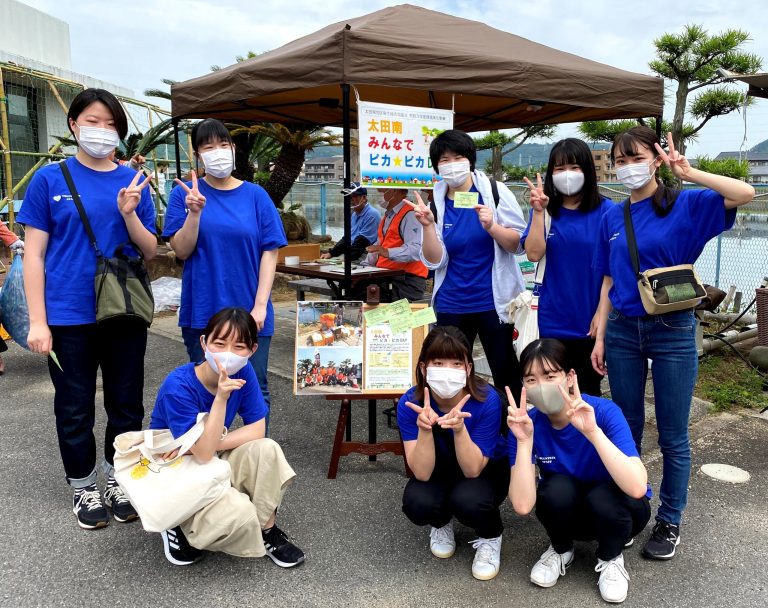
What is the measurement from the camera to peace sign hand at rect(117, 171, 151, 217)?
2.62m

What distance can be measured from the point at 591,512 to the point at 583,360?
810mm

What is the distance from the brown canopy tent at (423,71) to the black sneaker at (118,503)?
167 centimetres

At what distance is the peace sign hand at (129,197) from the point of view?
2615 mm

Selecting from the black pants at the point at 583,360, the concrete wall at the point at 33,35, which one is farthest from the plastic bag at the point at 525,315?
the concrete wall at the point at 33,35

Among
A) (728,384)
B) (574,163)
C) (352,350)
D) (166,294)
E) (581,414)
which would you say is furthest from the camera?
(166,294)

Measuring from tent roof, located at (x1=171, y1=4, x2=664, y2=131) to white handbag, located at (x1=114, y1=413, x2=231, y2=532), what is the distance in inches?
79.5

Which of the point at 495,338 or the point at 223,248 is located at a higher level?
the point at 223,248

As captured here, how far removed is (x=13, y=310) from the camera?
16.1 feet

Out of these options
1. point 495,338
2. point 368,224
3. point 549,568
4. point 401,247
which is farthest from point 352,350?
point 368,224

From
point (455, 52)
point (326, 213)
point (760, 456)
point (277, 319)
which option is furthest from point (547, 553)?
point (326, 213)

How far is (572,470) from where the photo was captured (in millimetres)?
2412

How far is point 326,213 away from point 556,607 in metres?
11.3

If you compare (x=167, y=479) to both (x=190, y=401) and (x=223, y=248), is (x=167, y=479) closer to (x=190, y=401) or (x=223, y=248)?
(x=190, y=401)

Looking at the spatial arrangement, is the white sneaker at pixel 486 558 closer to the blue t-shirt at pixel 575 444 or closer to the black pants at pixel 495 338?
the blue t-shirt at pixel 575 444
